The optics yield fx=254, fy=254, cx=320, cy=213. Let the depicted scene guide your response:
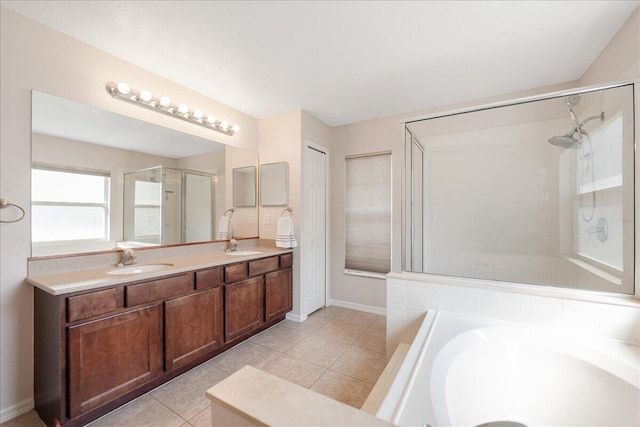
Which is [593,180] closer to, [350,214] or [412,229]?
A: [412,229]

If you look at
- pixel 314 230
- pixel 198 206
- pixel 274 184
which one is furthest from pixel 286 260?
pixel 198 206

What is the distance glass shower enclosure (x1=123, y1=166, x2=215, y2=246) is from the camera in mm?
2062

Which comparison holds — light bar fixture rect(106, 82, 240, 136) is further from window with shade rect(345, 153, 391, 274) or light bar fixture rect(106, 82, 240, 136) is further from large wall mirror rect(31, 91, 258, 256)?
window with shade rect(345, 153, 391, 274)

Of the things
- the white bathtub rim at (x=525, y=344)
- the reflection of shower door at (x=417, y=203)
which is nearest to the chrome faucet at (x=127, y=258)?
the white bathtub rim at (x=525, y=344)

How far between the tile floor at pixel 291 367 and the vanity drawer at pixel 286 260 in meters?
0.65

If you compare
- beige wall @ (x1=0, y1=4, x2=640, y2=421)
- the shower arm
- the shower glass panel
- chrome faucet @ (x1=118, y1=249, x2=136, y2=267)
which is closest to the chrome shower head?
the shower glass panel

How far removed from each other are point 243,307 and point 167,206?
3.79 feet

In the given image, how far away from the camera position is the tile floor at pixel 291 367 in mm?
1522

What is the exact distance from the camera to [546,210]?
2133mm

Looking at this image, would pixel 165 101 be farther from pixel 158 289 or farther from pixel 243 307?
pixel 243 307

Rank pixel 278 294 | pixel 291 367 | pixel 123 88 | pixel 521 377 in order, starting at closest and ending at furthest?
pixel 521 377, pixel 123 88, pixel 291 367, pixel 278 294

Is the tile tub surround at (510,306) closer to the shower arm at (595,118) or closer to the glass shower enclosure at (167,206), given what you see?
the shower arm at (595,118)

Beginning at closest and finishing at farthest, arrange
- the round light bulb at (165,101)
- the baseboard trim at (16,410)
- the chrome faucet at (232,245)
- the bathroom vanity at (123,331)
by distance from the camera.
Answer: the bathroom vanity at (123,331)
the baseboard trim at (16,410)
the round light bulb at (165,101)
the chrome faucet at (232,245)

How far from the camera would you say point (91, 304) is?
1.43m
